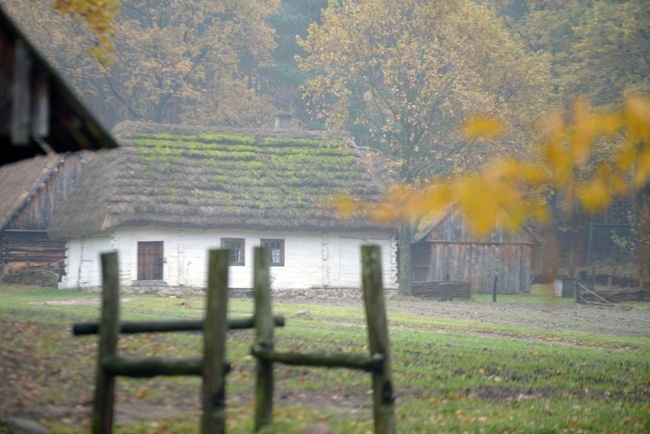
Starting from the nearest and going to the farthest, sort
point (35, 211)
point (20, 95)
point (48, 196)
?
point (20, 95) → point (35, 211) → point (48, 196)

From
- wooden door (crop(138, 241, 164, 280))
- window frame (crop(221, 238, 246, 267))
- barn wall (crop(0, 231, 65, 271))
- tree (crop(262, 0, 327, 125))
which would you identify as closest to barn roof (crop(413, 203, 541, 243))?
window frame (crop(221, 238, 246, 267))

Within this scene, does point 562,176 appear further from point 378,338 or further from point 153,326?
point 153,326

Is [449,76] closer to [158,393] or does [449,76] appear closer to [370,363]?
[158,393]

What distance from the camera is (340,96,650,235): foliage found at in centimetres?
571

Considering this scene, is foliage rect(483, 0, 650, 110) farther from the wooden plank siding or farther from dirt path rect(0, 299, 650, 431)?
dirt path rect(0, 299, 650, 431)

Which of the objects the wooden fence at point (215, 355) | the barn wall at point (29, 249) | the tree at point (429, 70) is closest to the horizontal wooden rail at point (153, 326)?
the wooden fence at point (215, 355)

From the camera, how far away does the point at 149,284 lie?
31266mm

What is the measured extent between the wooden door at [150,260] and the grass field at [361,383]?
11955 mm

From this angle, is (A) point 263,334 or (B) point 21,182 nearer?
(A) point 263,334

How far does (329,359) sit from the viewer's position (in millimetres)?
7262

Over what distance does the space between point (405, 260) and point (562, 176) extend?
99.0 feet

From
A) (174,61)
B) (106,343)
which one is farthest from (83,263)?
(106,343)

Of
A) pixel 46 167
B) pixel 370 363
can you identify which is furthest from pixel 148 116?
pixel 370 363

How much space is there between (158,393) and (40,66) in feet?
14.7
